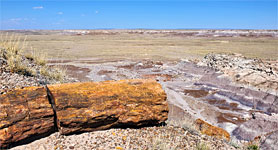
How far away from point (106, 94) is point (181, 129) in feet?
6.82

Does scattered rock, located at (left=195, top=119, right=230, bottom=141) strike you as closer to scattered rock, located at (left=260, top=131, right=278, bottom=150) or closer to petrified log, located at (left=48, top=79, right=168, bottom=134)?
scattered rock, located at (left=260, top=131, right=278, bottom=150)

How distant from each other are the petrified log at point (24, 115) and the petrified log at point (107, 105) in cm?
19

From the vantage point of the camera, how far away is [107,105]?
4125 millimetres

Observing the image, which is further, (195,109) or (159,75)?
(159,75)

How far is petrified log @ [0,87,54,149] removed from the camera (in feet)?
10.9

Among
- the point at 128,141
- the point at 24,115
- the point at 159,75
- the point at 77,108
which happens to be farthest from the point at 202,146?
the point at 159,75

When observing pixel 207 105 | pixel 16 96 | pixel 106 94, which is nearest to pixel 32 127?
pixel 16 96

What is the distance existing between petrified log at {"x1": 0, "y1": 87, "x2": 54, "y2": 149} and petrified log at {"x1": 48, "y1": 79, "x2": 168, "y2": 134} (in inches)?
7.4

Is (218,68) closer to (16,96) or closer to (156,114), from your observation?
(156,114)

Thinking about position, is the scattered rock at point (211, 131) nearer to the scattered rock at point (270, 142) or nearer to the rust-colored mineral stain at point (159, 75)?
the scattered rock at point (270, 142)

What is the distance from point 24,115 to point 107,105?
1432 mm

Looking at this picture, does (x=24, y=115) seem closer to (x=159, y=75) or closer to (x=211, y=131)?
(x=211, y=131)

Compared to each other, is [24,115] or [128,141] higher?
[24,115]

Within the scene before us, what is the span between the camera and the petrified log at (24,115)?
3326 mm
